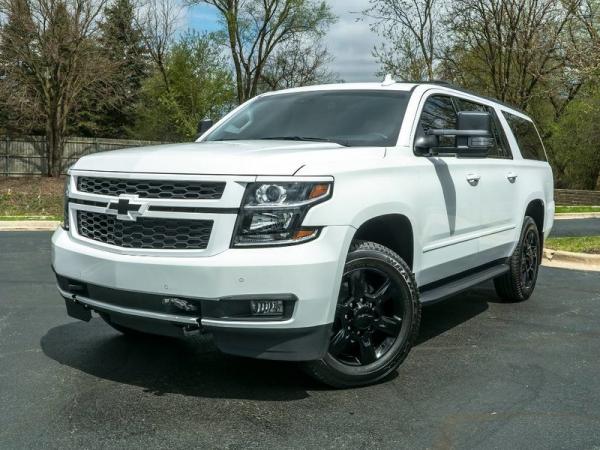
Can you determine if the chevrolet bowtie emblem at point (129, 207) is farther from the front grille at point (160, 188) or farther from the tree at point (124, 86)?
the tree at point (124, 86)

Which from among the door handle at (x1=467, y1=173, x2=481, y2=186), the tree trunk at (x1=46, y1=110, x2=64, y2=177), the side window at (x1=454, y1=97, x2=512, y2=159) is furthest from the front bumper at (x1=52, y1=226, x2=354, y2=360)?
the tree trunk at (x1=46, y1=110, x2=64, y2=177)

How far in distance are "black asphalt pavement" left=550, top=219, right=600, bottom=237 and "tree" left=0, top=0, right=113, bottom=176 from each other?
57.9ft

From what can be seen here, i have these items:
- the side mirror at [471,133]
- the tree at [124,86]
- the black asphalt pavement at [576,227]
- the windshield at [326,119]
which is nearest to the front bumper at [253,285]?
the windshield at [326,119]

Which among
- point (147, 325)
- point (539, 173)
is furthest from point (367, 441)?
point (539, 173)

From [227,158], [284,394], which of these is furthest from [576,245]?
[227,158]

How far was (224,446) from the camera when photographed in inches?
132

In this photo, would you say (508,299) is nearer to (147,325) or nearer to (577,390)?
(577,390)

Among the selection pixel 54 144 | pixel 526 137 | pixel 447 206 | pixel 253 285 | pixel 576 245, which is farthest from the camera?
pixel 54 144

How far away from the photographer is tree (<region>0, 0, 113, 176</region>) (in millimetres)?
24016

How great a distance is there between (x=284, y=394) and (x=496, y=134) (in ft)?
11.6

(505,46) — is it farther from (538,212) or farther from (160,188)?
(160,188)

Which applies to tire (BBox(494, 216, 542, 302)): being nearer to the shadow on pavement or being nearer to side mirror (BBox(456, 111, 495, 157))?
the shadow on pavement

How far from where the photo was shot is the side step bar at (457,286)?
4.89 m

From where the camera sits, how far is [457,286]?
5262mm
